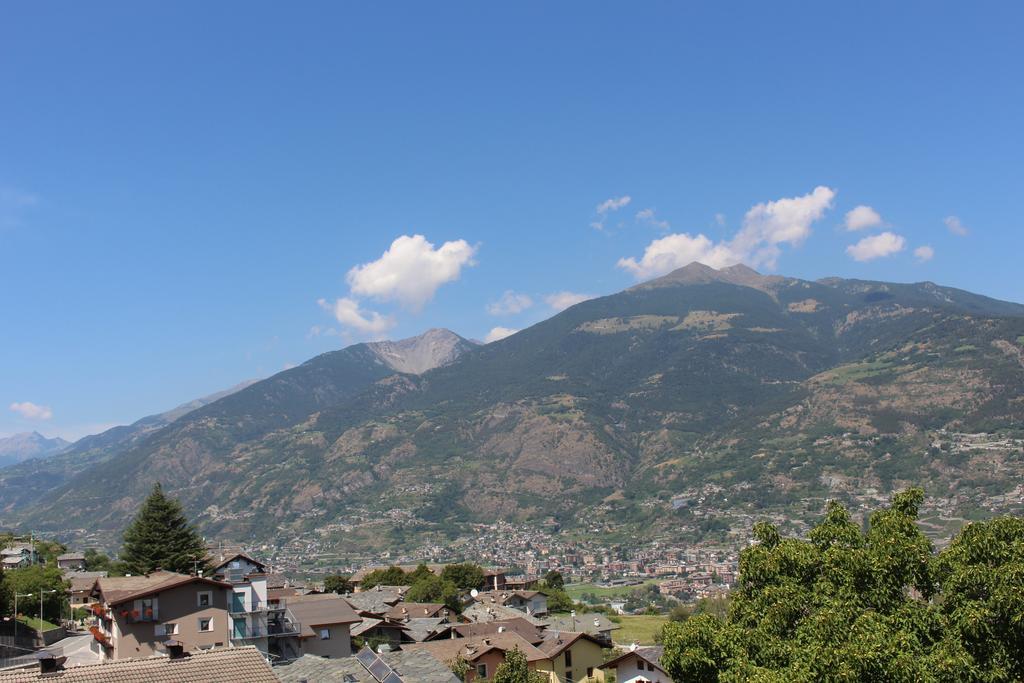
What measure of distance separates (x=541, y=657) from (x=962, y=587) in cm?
2847

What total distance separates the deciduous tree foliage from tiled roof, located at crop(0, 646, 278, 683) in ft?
43.5

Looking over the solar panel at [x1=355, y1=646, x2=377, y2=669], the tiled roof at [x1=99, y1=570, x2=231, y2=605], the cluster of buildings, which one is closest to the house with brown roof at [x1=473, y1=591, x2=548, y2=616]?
the cluster of buildings

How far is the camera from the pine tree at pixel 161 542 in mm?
53750

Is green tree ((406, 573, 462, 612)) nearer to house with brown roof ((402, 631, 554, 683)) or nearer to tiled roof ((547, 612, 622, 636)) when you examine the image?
tiled roof ((547, 612, 622, 636))

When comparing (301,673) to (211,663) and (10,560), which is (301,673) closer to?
(211,663)

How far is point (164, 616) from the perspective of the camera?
3578 cm

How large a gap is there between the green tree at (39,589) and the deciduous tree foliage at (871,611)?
161ft

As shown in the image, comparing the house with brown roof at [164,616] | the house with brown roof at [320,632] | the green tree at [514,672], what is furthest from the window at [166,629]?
the green tree at [514,672]

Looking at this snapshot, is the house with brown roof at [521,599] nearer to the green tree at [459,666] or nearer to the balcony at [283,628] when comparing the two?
the green tree at [459,666]

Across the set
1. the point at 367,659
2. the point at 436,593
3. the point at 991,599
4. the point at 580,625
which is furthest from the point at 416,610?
the point at 991,599

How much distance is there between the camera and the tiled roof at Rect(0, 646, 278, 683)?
61.0 feet

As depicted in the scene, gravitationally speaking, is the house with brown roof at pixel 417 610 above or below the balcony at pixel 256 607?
below

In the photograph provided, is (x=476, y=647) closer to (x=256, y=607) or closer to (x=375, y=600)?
(x=256, y=607)

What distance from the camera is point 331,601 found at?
51.3 metres
